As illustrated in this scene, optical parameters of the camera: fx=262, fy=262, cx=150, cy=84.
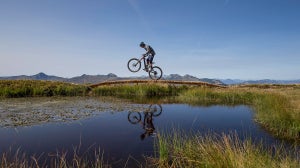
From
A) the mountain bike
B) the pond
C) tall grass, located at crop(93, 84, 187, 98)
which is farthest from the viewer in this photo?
tall grass, located at crop(93, 84, 187, 98)

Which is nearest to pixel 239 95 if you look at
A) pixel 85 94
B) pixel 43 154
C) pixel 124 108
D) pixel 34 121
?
pixel 124 108

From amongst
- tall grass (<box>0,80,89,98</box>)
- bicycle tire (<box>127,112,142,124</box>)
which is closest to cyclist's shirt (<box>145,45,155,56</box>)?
bicycle tire (<box>127,112,142,124</box>)

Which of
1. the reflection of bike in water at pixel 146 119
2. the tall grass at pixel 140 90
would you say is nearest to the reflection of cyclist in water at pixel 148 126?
the reflection of bike in water at pixel 146 119

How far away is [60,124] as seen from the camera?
10508 millimetres

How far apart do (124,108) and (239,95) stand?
9.76 meters

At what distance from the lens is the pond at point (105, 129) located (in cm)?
734

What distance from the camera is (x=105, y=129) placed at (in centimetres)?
996

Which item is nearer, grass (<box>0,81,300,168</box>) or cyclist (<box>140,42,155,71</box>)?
grass (<box>0,81,300,168</box>)

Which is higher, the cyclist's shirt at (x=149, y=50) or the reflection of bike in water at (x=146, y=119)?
the cyclist's shirt at (x=149, y=50)

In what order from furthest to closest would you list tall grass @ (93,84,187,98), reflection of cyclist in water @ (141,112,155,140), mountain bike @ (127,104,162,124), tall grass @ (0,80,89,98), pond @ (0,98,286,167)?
1. tall grass @ (93,84,187,98)
2. tall grass @ (0,80,89,98)
3. mountain bike @ (127,104,162,124)
4. reflection of cyclist in water @ (141,112,155,140)
5. pond @ (0,98,286,167)

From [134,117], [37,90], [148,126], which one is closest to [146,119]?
[134,117]

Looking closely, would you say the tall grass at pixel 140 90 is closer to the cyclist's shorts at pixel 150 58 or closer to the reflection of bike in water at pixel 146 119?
the cyclist's shorts at pixel 150 58

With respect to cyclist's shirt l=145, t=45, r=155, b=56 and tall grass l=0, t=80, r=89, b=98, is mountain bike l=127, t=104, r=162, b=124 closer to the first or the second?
cyclist's shirt l=145, t=45, r=155, b=56

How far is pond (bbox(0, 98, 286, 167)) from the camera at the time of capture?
7.34m
